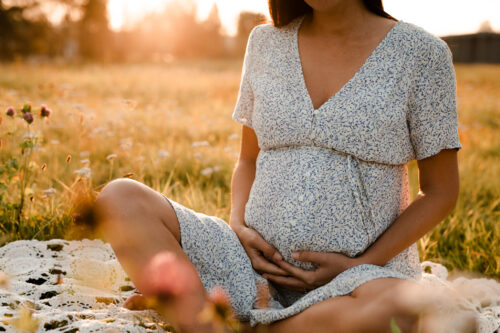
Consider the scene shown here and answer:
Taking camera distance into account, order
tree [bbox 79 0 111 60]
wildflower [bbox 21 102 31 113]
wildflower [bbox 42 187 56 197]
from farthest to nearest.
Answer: tree [bbox 79 0 111 60], wildflower [bbox 42 187 56 197], wildflower [bbox 21 102 31 113]

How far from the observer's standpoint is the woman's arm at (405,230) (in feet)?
5.69

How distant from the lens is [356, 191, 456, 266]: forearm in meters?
1.76

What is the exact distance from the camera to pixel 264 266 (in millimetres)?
1841

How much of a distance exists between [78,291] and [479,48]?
31700mm

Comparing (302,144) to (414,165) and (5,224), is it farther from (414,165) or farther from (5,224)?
(414,165)

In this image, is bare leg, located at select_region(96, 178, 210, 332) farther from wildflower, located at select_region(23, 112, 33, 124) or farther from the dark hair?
the dark hair

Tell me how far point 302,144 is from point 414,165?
9.50 feet

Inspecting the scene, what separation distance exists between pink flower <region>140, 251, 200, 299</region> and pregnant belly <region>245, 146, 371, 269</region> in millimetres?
387

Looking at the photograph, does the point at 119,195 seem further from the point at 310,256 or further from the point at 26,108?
the point at 26,108

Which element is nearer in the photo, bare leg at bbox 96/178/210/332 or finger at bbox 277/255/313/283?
bare leg at bbox 96/178/210/332

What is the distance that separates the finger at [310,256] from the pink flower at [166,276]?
38cm

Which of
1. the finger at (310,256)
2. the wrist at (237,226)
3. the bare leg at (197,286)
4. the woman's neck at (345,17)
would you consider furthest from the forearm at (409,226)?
the woman's neck at (345,17)

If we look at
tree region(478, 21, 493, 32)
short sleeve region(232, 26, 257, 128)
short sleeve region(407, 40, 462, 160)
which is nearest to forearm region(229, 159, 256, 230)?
short sleeve region(232, 26, 257, 128)

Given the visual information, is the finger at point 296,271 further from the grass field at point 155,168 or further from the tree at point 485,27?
the tree at point 485,27
